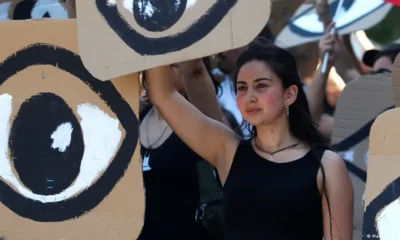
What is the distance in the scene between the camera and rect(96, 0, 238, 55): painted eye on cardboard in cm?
172

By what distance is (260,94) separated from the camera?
194 centimetres

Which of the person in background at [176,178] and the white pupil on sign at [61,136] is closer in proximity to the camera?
the white pupil on sign at [61,136]

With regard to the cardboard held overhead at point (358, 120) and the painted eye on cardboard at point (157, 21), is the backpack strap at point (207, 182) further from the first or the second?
the painted eye on cardboard at point (157, 21)

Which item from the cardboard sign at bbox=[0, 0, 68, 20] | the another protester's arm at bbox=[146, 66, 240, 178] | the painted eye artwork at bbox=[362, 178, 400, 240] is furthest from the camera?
the cardboard sign at bbox=[0, 0, 68, 20]

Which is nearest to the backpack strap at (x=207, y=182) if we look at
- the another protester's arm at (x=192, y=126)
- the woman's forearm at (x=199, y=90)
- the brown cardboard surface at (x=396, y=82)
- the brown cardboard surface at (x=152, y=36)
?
the woman's forearm at (x=199, y=90)

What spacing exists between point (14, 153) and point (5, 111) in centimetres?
9

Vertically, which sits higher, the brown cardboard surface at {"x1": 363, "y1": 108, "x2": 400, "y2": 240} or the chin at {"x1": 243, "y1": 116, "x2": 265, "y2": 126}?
the brown cardboard surface at {"x1": 363, "y1": 108, "x2": 400, "y2": 240}

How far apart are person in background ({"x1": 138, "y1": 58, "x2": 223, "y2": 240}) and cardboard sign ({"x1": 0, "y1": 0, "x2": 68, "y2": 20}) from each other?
0.53 m

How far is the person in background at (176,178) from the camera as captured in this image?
232 centimetres

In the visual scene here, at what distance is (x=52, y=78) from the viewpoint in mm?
1868

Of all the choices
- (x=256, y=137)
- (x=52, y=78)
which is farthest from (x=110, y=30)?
(x=256, y=137)

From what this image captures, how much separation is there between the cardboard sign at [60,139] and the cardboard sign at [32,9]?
805 mm

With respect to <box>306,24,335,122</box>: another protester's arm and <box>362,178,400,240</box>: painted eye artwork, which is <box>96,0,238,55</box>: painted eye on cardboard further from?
<box>306,24,335,122</box>: another protester's arm

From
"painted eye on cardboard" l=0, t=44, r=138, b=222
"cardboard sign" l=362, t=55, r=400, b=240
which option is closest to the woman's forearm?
"painted eye on cardboard" l=0, t=44, r=138, b=222
